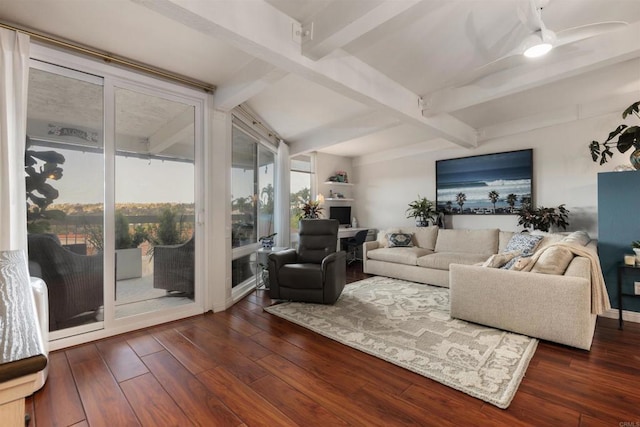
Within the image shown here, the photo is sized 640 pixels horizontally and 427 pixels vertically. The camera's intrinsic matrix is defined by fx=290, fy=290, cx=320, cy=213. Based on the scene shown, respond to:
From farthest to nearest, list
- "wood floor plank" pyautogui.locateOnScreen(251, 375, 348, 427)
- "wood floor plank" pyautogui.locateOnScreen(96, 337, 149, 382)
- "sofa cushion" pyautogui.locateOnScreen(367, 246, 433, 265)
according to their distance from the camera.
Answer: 1. "sofa cushion" pyautogui.locateOnScreen(367, 246, 433, 265)
2. "wood floor plank" pyautogui.locateOnScreen(96, 337, 149, 382)
3. "wood floor plank" pyautogui.locateOnScreen(251, 375, 348, 427)

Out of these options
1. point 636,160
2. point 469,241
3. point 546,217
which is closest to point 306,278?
point 469,241

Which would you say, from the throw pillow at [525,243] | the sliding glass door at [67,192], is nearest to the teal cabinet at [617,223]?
the throw pillow at [525,243]

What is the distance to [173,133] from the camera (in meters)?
3.15

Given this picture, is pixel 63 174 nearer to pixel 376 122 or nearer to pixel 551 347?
pixel 376 122

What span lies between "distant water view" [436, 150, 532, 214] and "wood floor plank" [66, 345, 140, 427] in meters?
5.14

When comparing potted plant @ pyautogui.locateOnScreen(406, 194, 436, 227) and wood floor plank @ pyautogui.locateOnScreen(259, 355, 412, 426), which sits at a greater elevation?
potted plant @ pyautogui.locateOnScreen(406, 194, 436, 227)

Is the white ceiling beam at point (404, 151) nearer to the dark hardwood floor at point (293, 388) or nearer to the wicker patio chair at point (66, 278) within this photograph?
the dark hardwood floor at point (293, 388)

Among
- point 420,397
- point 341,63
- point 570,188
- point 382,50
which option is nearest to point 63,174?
point 341,63

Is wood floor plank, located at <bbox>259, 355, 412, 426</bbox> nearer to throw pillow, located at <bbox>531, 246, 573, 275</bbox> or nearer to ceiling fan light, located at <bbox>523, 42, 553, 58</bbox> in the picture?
throw pillow, located at <bbox>531, 246, 573, 275</bbox>

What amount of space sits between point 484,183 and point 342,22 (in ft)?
13.3

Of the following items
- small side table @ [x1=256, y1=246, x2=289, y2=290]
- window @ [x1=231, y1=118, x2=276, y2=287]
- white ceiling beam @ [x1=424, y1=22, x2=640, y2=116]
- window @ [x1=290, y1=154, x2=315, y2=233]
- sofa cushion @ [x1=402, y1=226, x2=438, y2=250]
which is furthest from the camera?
window @ [x1=290, y1=154, x2=315, y2=233]

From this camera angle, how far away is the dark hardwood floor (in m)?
1.61

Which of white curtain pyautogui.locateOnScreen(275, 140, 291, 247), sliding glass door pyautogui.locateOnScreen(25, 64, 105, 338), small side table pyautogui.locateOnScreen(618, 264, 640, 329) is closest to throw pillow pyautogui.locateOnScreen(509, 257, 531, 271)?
small side table pyautogui.locateOnScreen(618, 264, 640, 329)

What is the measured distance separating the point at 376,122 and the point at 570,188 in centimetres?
293
